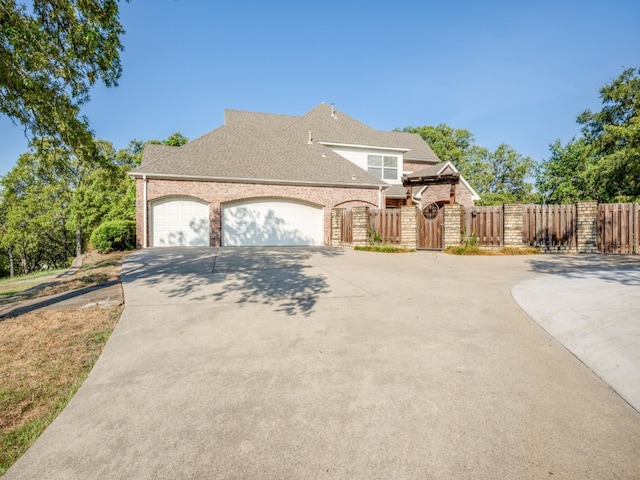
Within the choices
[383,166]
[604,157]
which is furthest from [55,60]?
[604,157]

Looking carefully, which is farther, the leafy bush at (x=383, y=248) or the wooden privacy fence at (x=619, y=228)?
the leafy bush at (x=383, y=248)

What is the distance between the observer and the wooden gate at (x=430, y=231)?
1390 cm

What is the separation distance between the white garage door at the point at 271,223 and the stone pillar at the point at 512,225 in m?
9.41

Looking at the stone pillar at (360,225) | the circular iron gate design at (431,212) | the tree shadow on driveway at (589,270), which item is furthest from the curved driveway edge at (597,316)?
the stone pillar at (360,225)

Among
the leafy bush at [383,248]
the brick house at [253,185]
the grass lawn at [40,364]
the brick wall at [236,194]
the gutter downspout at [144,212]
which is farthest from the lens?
the brick house at [253,185]

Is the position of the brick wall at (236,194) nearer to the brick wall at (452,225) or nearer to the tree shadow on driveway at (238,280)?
the brick wall at (452,225)

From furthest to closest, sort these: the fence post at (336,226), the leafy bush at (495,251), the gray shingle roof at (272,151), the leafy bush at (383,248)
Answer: the fence post at (336,226) → the gray shingle roof at (272,151) → the leafy bush at (383,248) → the leafy bush at (495,251)

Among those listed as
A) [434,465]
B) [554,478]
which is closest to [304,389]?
[434,465]

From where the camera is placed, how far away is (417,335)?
155 inches

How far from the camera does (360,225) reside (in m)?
15.3

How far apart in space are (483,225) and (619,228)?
512 centimetres

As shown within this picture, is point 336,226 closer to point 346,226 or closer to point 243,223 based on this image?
point 346,226

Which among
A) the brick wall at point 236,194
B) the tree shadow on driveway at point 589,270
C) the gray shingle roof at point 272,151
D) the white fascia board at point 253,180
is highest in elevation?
the gray shingle roof at point 272,151

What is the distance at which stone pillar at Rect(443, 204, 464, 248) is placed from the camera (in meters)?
13.5
